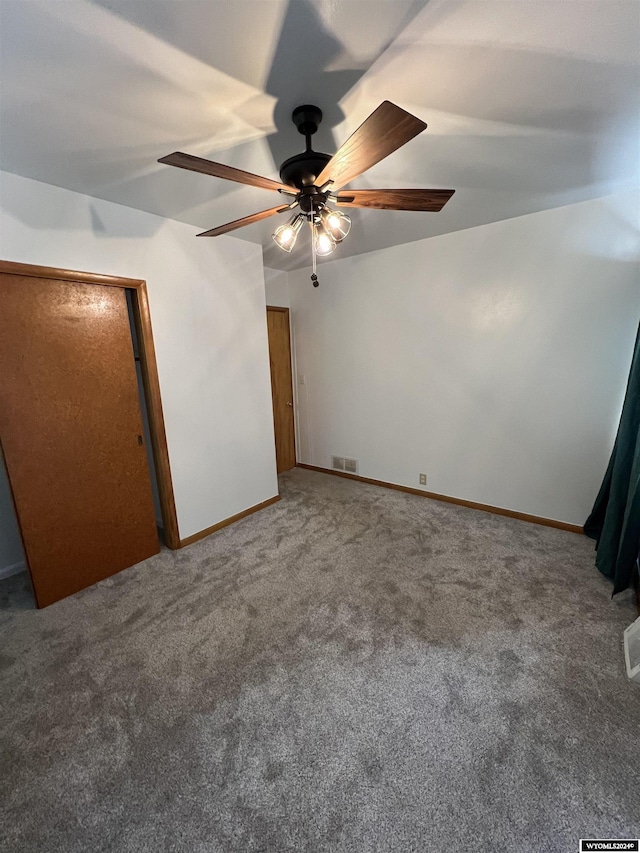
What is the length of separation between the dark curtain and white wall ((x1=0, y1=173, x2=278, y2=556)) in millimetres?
2835

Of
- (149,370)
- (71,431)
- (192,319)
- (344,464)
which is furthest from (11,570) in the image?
(344,464)

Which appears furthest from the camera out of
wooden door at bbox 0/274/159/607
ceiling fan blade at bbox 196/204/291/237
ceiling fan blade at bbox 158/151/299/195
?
wooden door at bbox 0/274/159/607

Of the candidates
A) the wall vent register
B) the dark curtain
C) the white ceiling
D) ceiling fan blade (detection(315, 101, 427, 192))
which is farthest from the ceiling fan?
the wall vent register

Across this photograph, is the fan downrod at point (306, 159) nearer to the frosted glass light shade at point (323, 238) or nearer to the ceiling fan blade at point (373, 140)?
the ceiling fan blade at point (373, 140)

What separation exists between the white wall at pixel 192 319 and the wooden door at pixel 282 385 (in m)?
0.87

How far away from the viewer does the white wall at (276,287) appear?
13.5ft

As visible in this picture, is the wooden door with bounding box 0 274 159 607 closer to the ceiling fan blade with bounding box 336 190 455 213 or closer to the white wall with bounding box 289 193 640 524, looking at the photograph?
the ceiling fan blade with bounding box 336 190 455 213

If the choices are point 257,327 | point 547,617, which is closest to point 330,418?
point 257,327

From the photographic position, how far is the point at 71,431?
89.5 inches

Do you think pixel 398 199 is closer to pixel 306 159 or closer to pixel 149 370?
pixel 306 159

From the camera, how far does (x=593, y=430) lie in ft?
8.99

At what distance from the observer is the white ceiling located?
108 centimetres

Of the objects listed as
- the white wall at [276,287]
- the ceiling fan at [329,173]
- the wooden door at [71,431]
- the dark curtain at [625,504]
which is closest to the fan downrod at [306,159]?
the ceiling fan at [329,173]

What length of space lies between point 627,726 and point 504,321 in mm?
2713
